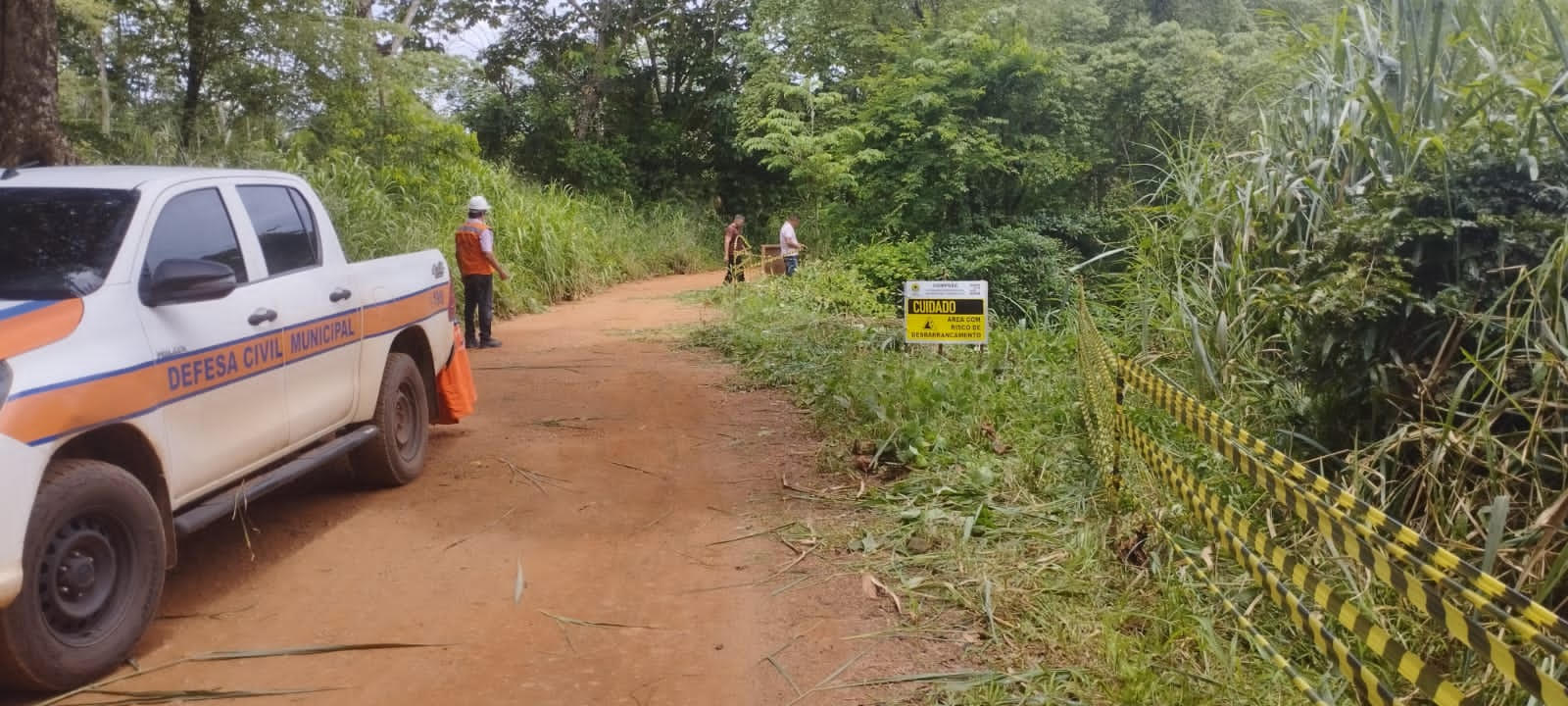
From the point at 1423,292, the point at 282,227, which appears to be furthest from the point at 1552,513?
the point at 282,227

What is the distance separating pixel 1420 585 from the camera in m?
2.38

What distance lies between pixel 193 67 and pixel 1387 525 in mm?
15249

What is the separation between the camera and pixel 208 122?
47.0ft

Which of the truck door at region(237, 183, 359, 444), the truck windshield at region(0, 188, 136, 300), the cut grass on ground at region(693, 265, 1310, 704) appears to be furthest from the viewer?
the truck door at region(237, 183, 359, 444)

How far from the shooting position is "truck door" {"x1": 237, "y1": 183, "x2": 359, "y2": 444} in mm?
5281

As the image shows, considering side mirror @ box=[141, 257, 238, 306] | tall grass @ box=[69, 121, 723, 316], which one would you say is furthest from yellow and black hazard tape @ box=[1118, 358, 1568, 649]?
tall grass @ box=[69, 121, 723, 316]

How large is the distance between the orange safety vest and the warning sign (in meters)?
5.46

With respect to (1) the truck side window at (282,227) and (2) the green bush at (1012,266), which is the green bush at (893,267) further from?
(1) the truck side window at (282,227)

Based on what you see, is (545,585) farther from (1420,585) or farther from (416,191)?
(416,191)

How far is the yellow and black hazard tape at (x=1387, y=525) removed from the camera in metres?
2.08

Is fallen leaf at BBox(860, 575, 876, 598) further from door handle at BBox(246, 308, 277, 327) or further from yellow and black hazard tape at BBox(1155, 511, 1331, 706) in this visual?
door handle at BBox(246, 308, 277, 327)

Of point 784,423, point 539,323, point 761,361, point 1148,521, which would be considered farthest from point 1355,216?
point 539,323

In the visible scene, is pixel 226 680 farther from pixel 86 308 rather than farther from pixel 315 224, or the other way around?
pixel 315 224

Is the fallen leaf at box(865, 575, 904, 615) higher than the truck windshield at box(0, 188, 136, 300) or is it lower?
lower
